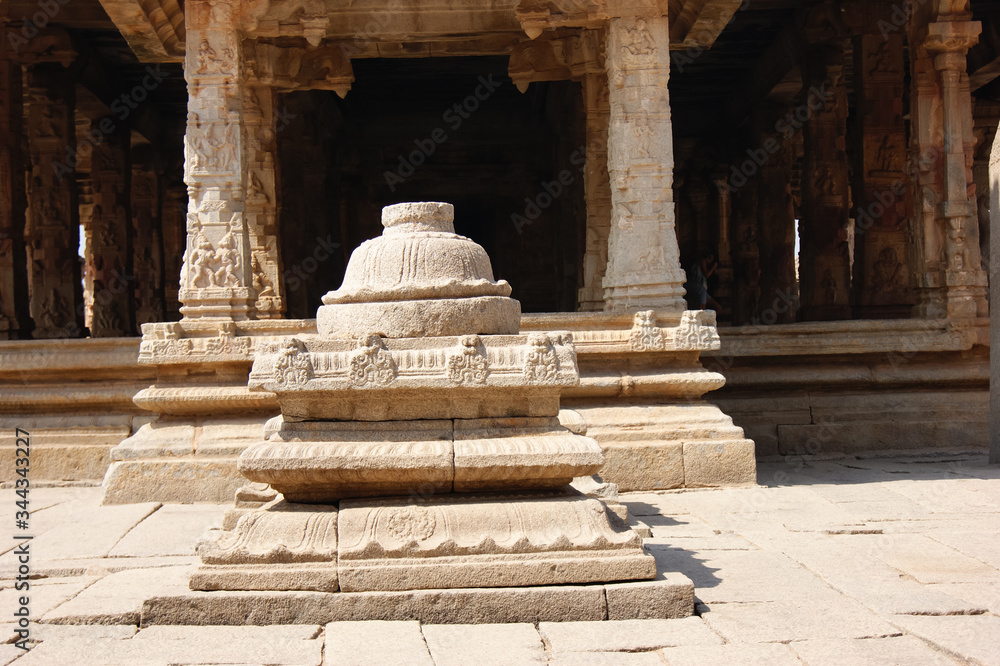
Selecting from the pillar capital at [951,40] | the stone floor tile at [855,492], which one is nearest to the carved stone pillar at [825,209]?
the pillar capital at [951,40]

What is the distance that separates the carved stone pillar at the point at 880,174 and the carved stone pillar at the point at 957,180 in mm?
2062

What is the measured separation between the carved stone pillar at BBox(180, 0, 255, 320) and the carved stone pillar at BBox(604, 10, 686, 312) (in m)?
2.85

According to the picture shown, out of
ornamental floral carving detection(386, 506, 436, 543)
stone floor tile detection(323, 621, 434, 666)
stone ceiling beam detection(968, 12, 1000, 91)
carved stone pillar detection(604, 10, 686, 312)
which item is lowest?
stone floor tile detection(323, 621, 434, 666)

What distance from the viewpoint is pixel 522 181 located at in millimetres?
15695

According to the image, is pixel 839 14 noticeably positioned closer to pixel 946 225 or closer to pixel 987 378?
pixel 946 225

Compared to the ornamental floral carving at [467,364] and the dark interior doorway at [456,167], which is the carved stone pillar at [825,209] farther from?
the ornamental floral carving at [467,364]

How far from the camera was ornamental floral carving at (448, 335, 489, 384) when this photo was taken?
411 cm

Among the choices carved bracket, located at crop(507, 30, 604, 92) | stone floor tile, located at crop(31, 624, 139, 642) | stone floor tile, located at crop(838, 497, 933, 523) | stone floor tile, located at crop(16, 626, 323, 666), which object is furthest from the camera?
carved bracket, located at crop(507, 30, 604, 92)

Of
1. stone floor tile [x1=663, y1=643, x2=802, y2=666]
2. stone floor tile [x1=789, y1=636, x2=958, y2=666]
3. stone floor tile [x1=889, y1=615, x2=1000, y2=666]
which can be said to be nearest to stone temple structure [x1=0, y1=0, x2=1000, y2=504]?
stone floor tile [x1=663, y1=643, x2=802, y2=666]

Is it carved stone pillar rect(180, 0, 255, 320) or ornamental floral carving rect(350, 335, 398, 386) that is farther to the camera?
carved stone pillar rect(180, 0, 255, 320)

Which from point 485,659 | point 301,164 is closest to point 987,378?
point 485,659

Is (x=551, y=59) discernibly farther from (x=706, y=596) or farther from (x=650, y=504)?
(x=706, y=596)

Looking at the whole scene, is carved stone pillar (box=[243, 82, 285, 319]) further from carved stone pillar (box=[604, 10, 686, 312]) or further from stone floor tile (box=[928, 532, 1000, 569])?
stone floor tile (box=[928, 532, 1000, 569])

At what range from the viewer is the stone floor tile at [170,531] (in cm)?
490
